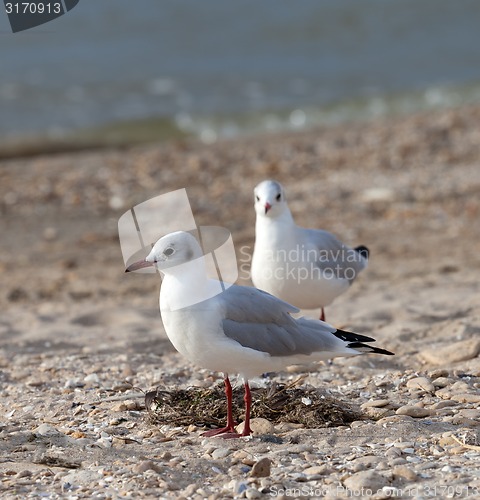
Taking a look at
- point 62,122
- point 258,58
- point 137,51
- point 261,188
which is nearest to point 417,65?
point 258,58

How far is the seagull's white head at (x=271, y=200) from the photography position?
582cm

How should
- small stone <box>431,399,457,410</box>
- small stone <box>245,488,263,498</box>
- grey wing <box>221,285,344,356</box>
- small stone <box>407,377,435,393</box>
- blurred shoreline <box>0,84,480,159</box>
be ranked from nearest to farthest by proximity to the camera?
small stone <box>245,488,263,498</box> < grey wing <box>221,285,344,356</box> < small stone <box>431,399,457,410</box> < small stone <box>407,377,435,393</box> < blurred shoreline <box>0,84,480,159</box>

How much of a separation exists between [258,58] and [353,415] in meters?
17.9

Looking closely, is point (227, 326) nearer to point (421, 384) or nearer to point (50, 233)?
point (421, 384)

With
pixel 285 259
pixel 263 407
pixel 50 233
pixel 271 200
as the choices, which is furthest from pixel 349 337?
pixel 50 233

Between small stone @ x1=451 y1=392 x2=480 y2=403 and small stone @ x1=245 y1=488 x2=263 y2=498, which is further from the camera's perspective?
small stone @ x1=451 y1=392 x2=480 y2=403

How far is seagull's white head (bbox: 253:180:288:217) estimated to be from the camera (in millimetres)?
5816

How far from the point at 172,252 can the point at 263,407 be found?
3.01 ft

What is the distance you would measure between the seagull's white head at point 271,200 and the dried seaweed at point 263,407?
134 centimetres

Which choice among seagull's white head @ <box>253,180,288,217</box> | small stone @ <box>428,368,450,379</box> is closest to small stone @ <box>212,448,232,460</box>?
small stone @ <box>428,368,450,379</box>

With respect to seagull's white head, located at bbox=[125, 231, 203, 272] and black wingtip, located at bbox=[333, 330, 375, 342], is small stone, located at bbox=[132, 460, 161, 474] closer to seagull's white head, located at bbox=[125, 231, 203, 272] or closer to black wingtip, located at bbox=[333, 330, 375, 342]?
seagull's white head, located at bbox=[125, 231, 203, 272]

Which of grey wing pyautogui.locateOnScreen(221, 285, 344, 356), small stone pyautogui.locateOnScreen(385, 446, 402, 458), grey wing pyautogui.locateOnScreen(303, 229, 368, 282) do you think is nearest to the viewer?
small stone pyautogui.locateOnScreen(385, 446, 402, 458)

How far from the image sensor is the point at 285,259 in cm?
579

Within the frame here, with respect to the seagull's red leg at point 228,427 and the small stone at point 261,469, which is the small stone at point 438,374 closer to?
the seagull's red leg at point 228,427
